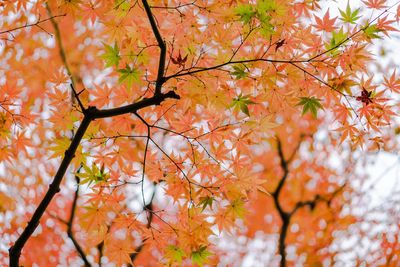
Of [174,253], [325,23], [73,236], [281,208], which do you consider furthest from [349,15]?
[281,208]

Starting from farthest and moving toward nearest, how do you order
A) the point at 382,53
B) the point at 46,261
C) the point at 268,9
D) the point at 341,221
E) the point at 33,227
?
the point at 341,221 → the point at 46,261 → the point at 382,53 → the point at 33,227 → the point at 268,9

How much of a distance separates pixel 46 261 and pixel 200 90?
781 cm

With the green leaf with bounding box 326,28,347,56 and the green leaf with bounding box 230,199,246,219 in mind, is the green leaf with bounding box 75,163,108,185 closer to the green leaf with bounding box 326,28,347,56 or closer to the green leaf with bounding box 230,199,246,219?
the green leaf with bounding box 230,199,246,219

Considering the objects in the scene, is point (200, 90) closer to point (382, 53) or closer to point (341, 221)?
point (382, 53)

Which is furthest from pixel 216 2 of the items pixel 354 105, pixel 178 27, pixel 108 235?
pixel 108 235

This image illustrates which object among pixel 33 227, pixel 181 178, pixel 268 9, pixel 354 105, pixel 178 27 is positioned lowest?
pixel 33 227

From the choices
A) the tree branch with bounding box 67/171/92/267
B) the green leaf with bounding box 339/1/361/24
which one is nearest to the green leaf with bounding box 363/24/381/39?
the green leaf with bounding box 339/1/361/24

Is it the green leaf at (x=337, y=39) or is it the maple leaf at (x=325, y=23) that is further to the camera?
the maple leaf at (x=325, y=23)

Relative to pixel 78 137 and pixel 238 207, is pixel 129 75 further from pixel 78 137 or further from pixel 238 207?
pixel 238 207

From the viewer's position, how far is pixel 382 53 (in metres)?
8.20

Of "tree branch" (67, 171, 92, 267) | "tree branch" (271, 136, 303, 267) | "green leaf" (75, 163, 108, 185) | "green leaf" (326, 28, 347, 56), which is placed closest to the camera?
"green leaf" (326, 28, 347, 56)

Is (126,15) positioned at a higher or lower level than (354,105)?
higher

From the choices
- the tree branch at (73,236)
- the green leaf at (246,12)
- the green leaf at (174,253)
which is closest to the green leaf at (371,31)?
the green leaf at (246,12)

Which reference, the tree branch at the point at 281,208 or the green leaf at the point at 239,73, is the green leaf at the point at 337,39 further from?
the tree branch at the point at 281,208
